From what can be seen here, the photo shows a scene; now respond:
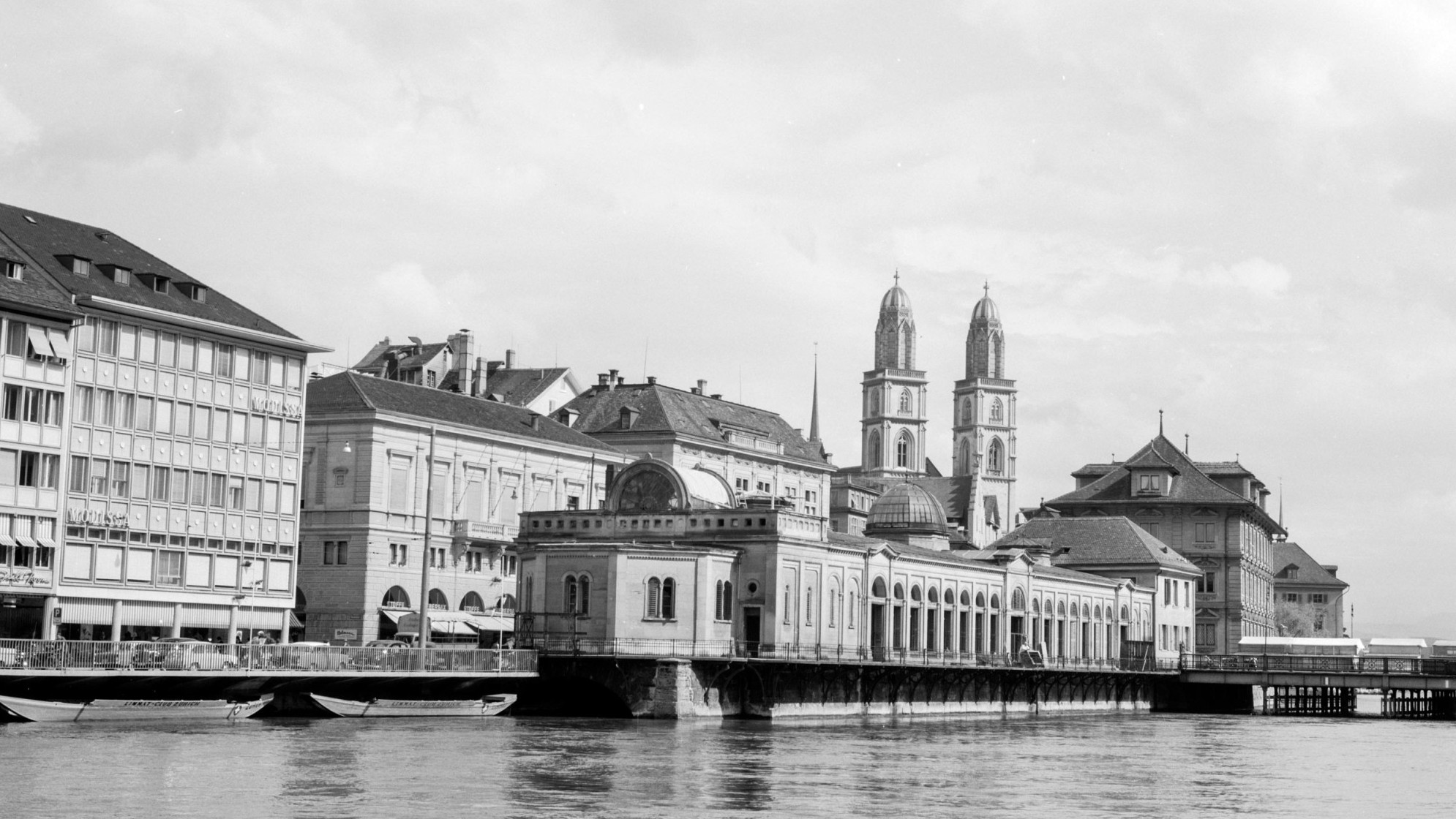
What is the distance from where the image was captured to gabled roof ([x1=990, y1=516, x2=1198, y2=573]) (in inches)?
5989

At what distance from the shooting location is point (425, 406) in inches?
4631

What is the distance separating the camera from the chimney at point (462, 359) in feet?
475

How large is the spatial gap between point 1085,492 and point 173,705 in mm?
119520

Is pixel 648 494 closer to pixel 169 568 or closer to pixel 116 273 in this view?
pixel 169 568

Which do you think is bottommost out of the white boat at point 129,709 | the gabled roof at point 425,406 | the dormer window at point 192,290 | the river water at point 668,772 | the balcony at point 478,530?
the river water at point 668,772

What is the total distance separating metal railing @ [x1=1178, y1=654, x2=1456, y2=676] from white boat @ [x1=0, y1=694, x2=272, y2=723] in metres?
71.0

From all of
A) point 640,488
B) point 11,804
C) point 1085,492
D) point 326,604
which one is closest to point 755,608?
point 640,488

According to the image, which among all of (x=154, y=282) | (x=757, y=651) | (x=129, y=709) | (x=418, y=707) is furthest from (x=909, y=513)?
(x=129, y=709)

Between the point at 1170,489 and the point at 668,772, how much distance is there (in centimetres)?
12388

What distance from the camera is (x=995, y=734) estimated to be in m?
91.2

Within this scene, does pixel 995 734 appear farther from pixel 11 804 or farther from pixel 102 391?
pixel 11 804

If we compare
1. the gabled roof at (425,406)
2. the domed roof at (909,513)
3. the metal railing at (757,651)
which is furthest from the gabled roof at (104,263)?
the domed roof at (909,513)

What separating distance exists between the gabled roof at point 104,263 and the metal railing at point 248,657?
17.7 meters

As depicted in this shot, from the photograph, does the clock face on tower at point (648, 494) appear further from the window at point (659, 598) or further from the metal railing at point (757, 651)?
the metal railing at point (757, 651)
